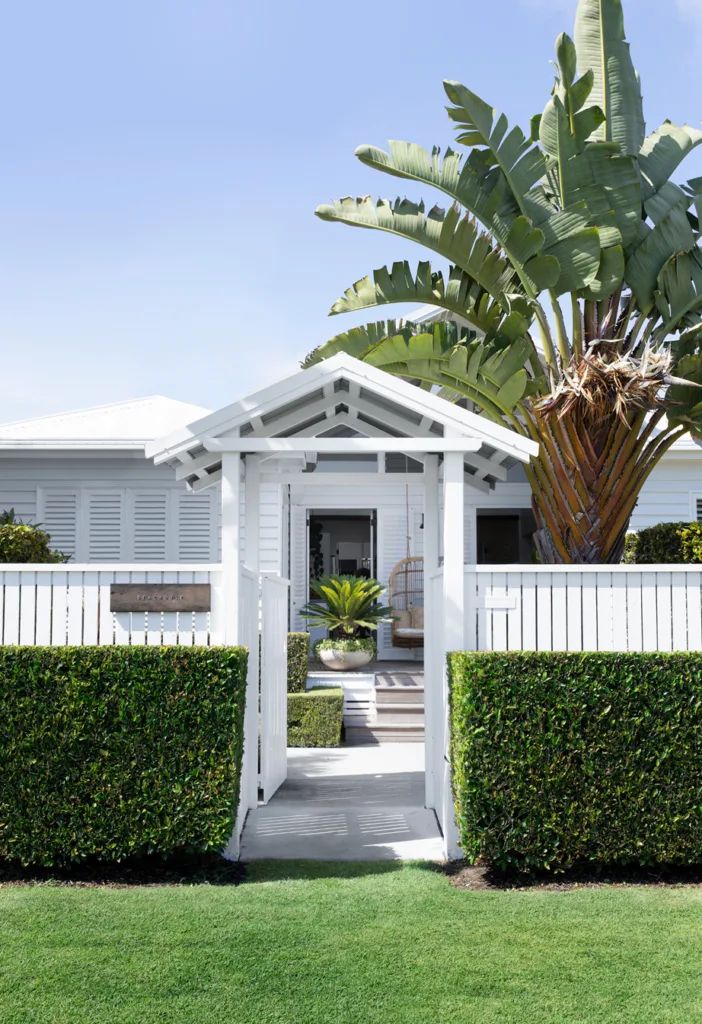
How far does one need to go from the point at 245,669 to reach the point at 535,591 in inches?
84.4

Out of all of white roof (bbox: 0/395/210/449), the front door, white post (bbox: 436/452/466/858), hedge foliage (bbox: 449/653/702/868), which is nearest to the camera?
hedge foliage (bbox: 449/653/702/868)

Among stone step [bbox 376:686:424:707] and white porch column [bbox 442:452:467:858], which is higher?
white porch column [bbox 442:452:467:858]

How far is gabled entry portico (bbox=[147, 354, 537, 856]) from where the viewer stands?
6.74 m

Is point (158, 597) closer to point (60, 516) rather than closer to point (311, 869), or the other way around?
point (311, 869)

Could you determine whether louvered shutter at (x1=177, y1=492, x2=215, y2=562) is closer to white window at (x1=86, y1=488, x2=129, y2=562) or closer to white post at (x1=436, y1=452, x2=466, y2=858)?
white window at (x1=86, y1=488, x2=129, y2=562)

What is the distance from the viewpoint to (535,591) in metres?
6.66

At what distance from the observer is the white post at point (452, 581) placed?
21.8 feet

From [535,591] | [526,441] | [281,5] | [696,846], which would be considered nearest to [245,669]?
[535,591]

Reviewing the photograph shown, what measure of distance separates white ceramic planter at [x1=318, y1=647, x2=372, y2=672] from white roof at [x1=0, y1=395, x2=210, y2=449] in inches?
163

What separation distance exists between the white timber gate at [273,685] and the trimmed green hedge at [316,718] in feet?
6.50

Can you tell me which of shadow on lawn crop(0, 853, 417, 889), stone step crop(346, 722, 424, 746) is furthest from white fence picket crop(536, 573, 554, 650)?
stone step crop(346, 722, 424, 746)

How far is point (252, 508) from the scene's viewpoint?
329 inches

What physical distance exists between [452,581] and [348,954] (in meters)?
2.68

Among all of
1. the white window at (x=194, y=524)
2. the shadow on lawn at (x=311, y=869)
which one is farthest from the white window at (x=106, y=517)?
the shadow on lawn at (x=311, y=869)
